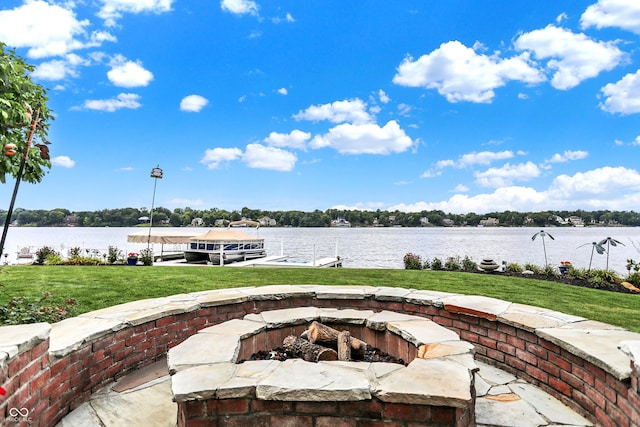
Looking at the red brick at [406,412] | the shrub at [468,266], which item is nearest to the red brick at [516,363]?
the red brick at [406,412]

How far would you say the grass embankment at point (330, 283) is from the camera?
5131 mm

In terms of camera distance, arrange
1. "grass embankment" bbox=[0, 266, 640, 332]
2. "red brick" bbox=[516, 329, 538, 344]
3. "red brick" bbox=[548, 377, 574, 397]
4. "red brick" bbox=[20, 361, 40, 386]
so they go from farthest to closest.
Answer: "grass embankment" bbox=[0, 266, 640, 332] < "red brick" bbox=[516, 329, 538, 344] < "red brick" bbox=[548, 377, 574, 397] < "red brick" bbox=[20, 361, 40, 386]

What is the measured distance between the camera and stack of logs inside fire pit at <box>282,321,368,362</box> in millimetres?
2842

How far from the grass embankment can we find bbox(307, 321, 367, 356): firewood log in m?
3.21

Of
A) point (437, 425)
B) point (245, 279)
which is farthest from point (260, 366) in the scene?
point (245, 279)

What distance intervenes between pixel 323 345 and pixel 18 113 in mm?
3644

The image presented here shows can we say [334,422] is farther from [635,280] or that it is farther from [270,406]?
[635,280]

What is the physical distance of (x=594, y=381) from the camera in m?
2.30

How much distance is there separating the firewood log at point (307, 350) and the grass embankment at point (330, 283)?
10.2 ft

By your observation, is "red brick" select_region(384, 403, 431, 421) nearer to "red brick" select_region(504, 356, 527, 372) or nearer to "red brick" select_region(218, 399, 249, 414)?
"red brick" select_region(218, 399, 249, 414)

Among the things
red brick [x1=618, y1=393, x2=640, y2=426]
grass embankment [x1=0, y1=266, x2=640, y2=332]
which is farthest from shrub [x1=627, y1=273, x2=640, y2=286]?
red brick [x1=618, y1=393, x2=640, y2=426]

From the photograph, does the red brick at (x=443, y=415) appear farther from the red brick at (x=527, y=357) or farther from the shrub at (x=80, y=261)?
the shrub at (x=80, y=261)

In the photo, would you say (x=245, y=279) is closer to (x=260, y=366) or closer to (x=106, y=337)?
(x=106, y=337)

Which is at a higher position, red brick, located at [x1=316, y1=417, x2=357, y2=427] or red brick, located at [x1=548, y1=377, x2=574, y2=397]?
red brick, located at [x1=316, y1=417, x2=357, y2=427]
